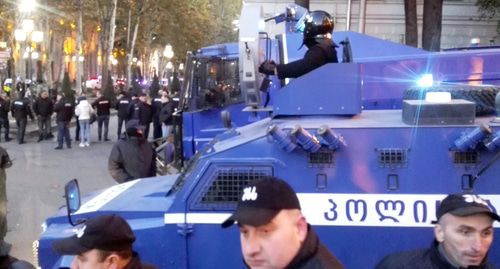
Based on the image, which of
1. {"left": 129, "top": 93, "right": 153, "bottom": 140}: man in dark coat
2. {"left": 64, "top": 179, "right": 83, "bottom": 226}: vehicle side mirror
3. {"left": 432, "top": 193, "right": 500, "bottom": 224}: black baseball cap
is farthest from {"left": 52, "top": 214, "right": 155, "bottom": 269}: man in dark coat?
{"left": 129, "top": 93, "right": 153, "bottom": 140}: man in dark coat

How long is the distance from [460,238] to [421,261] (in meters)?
0.21

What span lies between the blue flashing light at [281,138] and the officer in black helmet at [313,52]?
106 cm

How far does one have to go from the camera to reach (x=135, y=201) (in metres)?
5.79

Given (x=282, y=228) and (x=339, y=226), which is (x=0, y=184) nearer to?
(x=339, y=226)

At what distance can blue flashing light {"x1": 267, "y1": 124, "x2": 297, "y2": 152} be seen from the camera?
5.11 meters

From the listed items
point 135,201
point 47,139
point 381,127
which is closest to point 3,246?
point 135,201

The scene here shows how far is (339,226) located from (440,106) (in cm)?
102

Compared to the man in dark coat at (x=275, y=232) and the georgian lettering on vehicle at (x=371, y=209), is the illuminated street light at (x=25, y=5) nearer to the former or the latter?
the georgian lettering on vehicle at (x=371, y=209)

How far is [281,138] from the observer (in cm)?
511

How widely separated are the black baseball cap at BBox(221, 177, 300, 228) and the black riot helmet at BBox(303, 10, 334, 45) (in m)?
3.86

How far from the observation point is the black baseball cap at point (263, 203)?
2.79m

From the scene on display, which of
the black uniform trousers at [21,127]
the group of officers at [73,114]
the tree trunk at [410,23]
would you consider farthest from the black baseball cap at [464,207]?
the black uniform trousers at [21,127]

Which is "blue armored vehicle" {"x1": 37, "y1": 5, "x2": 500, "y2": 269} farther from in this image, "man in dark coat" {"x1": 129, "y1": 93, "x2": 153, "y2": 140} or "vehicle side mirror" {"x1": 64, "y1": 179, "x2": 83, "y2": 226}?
"man in dark coat" {"x1": 129, "y1": 93, "x2": 153, "y2": 140}

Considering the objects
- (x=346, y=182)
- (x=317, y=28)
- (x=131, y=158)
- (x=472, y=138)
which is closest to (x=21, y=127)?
(x=131, y=158)
